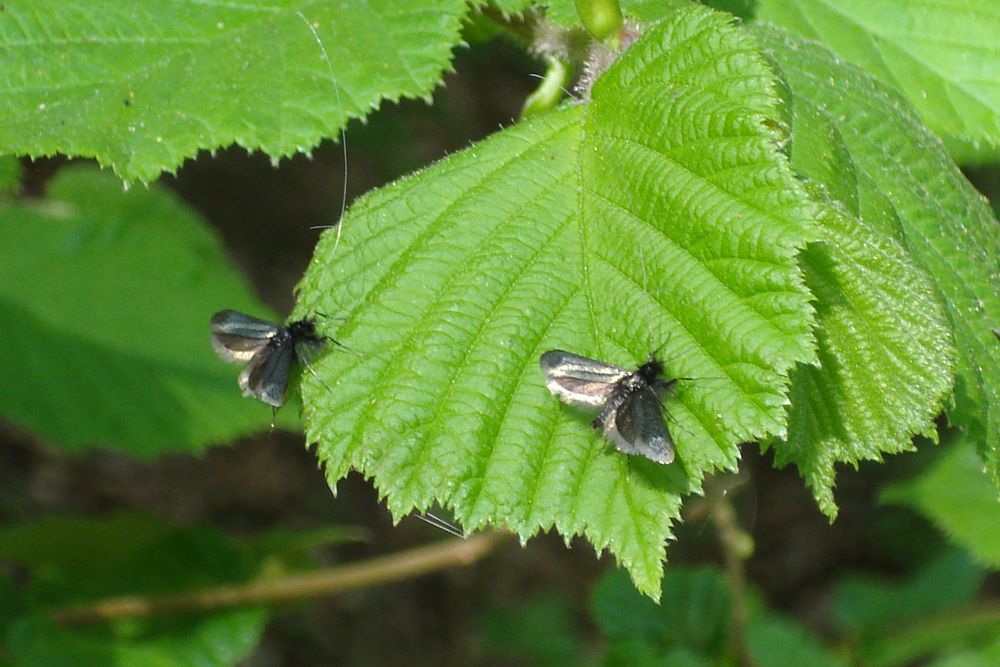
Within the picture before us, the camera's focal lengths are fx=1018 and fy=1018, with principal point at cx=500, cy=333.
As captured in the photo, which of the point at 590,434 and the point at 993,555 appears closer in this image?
the point at 590,434

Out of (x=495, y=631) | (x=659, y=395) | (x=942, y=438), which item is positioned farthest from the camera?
(x=495, y=631)

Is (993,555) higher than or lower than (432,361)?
lower

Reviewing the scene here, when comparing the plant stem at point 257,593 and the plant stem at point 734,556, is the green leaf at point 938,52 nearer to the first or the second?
the plant stem at point 734,556

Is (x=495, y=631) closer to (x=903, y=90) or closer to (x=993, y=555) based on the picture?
(x=993, y=555)

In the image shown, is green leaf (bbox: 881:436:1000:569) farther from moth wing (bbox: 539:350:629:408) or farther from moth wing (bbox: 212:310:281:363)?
moth wing (bbox: 212:310:281:363)

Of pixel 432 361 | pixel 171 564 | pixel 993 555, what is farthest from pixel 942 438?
pixel 432 361

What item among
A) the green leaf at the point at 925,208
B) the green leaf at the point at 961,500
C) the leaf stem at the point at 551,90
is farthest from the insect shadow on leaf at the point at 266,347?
the green leaf at the point at 961,500
